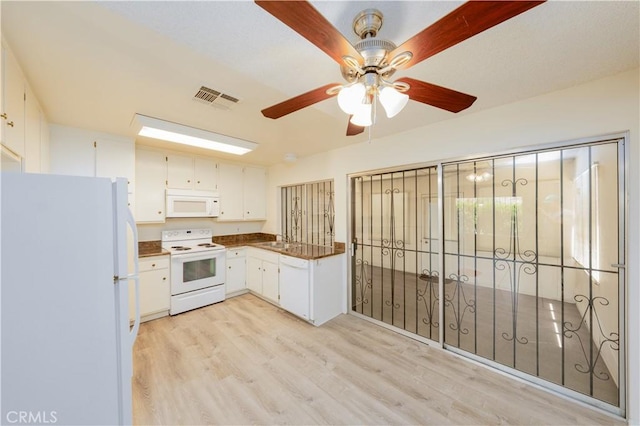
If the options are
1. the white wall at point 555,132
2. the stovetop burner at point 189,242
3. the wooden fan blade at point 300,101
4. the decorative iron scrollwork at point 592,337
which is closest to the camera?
the wooden fan blade at point 300,101

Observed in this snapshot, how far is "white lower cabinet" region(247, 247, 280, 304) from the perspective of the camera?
3.55 metres

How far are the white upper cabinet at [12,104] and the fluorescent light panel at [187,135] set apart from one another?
0.74 m

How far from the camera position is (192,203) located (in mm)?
3678

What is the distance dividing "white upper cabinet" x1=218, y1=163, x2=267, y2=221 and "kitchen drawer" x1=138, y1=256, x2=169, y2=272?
1.09 m

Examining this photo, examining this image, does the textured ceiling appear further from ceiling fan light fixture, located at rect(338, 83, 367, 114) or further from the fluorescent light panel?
ceiling fan light fixture, located at rect(338, 83, 367, 114)

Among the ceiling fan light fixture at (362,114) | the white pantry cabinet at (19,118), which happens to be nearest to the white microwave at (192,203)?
the white pantry cabinet at (19,118)

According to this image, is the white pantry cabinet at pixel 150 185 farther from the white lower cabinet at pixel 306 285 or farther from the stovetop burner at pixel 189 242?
the white lower cabinet at pixel 306 285

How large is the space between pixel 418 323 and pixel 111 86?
3663mm

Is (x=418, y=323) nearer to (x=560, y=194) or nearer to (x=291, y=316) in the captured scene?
(x=291, y=316)

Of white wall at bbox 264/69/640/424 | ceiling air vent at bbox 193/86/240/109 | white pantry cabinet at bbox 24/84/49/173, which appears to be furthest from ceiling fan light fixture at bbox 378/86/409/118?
white pantry cabinet at bbox 24/84/49/173

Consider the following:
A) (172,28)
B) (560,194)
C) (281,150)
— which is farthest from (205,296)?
(560,194)

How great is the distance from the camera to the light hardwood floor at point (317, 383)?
5.61ft

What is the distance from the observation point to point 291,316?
3.28m

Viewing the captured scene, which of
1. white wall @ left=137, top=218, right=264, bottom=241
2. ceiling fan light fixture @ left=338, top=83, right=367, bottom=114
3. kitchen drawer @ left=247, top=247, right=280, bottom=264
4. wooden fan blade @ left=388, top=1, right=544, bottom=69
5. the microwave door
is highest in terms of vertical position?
wooden fan blade @ left=388, top=1, right=544, bottom=69
